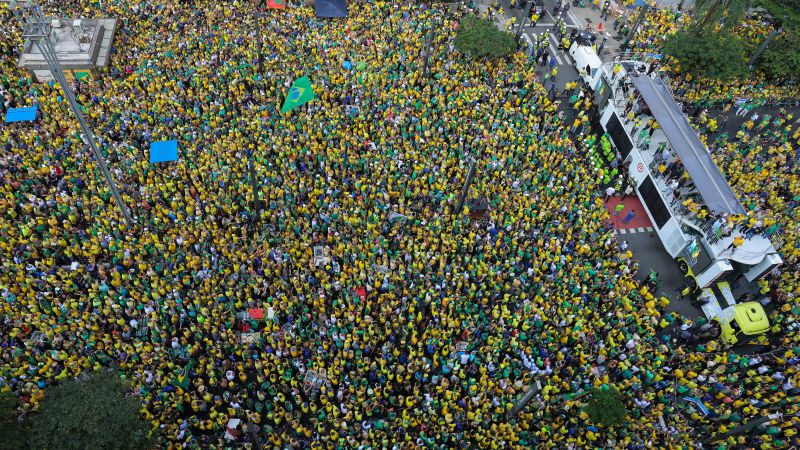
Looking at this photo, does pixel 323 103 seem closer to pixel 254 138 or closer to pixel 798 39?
pixel 254 138

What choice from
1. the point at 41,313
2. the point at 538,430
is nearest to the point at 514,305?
the point at 538,430

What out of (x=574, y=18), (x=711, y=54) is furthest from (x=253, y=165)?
(x=574, y=18)

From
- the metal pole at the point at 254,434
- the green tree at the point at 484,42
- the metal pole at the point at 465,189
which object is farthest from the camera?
the green tree at the point at 484,42

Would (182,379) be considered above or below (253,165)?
below

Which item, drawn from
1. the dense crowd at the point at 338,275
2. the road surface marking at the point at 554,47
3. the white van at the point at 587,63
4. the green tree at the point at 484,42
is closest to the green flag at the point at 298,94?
the dense crowd at the point at 338,275

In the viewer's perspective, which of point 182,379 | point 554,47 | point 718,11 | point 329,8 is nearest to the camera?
point 182,379

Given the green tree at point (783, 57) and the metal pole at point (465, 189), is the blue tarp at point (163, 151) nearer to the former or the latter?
the metal pole at point (465, 189)

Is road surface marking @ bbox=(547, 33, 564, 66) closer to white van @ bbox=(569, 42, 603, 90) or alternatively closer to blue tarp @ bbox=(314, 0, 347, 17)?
white van @ bbox=(569, 42, 603, 90)

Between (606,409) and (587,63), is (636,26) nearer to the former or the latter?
(587,63)
